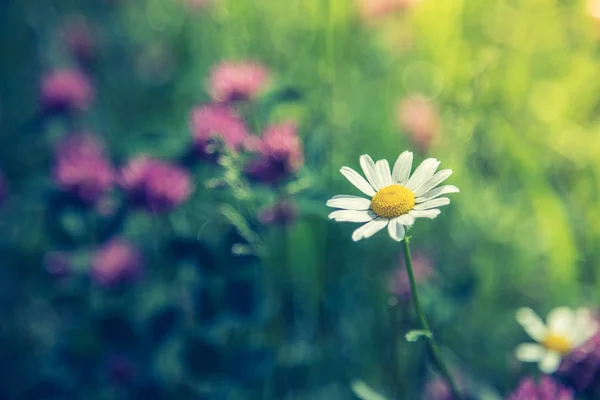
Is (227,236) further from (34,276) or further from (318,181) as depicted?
(34,276)

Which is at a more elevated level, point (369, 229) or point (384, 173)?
point (384, 173)

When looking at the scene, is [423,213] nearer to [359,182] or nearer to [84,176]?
[359,182]

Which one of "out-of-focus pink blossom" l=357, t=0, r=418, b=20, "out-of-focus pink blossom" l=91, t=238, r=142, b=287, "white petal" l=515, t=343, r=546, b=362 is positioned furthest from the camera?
"out-of-focus pink blossom" l=357, t=0, r=418, b=20

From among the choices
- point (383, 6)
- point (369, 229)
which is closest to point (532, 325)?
point (369, 229)

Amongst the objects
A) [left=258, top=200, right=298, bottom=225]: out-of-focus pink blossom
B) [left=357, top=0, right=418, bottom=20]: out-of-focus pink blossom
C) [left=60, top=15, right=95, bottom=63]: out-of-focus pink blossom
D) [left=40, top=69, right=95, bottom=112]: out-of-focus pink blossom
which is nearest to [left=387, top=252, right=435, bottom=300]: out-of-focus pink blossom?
[left=258, top=200, right=298, bottom=225]: out-of-focus pink blossom

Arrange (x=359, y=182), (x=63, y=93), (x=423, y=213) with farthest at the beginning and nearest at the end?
(x=63, y=93)
(x=359, y=182)
(x=423, y=213)

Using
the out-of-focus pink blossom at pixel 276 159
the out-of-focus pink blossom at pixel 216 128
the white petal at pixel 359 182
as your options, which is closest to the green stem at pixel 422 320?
the white petal at pixel 359 182

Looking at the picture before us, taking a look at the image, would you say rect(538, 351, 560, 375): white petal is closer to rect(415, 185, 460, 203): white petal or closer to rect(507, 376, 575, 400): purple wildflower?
rect(507, 376, 575, 400): purple wildflower
